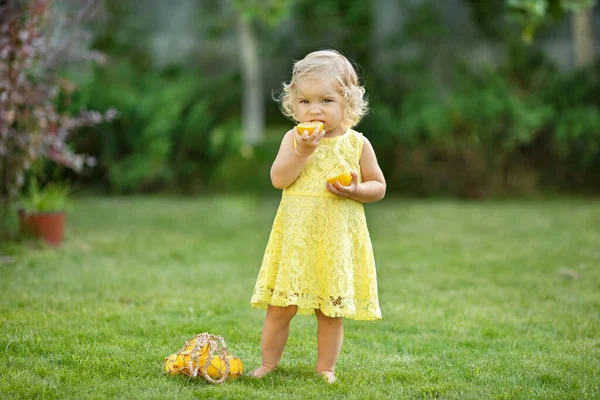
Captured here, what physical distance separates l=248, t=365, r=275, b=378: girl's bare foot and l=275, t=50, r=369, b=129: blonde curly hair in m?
1.09

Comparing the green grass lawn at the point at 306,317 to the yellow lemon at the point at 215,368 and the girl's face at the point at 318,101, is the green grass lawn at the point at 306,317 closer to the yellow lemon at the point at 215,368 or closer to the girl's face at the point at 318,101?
the yellow lemon at the point at 215,368

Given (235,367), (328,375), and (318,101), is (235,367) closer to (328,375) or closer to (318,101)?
(328,375)

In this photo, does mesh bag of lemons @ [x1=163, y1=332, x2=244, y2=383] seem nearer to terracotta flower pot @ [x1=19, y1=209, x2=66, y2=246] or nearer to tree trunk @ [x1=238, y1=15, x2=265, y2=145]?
terracotta flower pot @ [x1=19, y1=209, x2=66, y2=246]

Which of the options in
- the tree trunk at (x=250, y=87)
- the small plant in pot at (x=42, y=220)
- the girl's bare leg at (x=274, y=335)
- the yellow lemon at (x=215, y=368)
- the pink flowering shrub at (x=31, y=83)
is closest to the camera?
the yellow lemon at (x=215, y=368)

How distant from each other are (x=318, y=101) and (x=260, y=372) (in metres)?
1.19

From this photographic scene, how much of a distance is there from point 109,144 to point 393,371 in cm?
709

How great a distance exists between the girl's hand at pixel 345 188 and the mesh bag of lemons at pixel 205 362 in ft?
2.60

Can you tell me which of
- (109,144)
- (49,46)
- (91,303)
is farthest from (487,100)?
(91,303)

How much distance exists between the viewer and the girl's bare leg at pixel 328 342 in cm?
338

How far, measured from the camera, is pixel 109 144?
9883 mm

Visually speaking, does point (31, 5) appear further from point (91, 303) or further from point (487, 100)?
point (487, 100)

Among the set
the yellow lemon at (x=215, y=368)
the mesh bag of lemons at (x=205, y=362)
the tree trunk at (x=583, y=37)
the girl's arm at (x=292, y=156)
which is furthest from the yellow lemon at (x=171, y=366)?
Result: the tree trunk at (x=583, y=37)

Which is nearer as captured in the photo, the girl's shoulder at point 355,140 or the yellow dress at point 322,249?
the yellow dress at point 322,249

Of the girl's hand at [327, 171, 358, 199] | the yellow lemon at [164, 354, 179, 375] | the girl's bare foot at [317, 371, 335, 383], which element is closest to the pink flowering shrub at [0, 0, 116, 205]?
the yellow lemon at [164, 354, 179, 375]
